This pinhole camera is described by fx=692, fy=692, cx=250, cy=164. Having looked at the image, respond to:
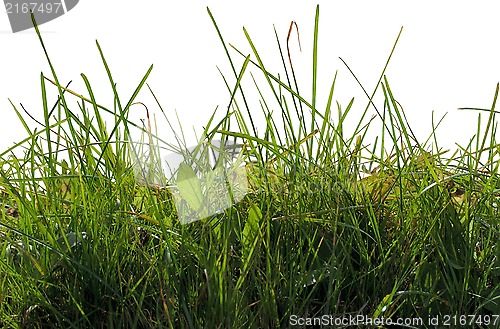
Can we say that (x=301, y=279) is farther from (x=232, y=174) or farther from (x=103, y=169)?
(x=103, y=169)

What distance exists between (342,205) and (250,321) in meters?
0.27

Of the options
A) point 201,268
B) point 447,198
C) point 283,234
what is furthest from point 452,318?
point 201,268

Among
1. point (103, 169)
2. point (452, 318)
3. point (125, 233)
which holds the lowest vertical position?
point (452, 318)

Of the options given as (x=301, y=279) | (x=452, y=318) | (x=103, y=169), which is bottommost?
(x=452, y=318)

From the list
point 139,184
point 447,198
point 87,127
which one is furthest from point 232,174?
point 447,198

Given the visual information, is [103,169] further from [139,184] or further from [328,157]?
[328,157]

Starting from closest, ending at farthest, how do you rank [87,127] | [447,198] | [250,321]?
1. [250,321]
2. [447,198]
3. [87,127]

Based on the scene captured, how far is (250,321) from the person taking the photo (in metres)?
1.09

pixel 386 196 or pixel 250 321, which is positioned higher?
pixel 386 196

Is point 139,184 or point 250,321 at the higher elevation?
point 139,184

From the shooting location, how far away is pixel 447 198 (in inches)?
47.2

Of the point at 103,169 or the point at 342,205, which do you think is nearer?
the point at 342,205

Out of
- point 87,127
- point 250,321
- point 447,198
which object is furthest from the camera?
point 87,127

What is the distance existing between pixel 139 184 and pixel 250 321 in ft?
1.32
